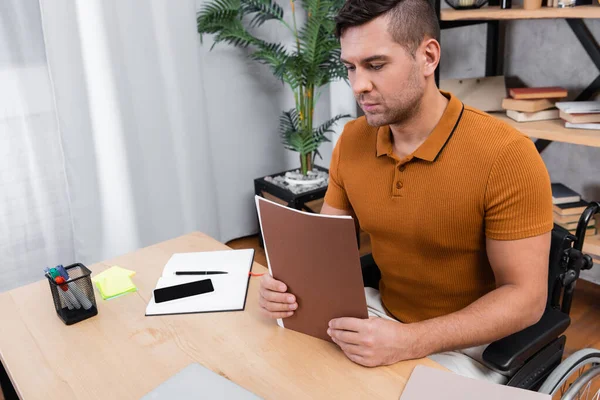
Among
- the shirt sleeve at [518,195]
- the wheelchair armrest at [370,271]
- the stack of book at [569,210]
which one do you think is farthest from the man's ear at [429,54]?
the stack of book at [569,210]

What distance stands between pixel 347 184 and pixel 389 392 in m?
0.57

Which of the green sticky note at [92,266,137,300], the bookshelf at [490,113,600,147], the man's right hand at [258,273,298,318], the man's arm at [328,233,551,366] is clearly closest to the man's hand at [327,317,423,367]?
the man's arm at [328,233,551,366]

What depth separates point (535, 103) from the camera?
2098 millimetres

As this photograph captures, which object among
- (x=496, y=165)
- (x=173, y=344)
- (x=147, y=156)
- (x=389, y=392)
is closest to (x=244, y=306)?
(x=173, y=344)

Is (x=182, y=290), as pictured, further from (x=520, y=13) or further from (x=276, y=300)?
(x=520, y=13)

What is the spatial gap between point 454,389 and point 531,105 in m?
1.51

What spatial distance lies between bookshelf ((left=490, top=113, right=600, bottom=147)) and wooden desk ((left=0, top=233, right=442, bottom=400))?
124 centimetres

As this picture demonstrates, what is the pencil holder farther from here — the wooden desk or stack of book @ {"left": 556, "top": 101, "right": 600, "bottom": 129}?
stack of book @ {"left": 556, "top": 101, "right": 600, "bottom": 129}

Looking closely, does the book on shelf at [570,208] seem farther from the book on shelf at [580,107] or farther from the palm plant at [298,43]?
the palm plant at [298,43]

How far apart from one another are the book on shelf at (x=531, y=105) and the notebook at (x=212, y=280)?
130 cm

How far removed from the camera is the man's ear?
120 centimetres

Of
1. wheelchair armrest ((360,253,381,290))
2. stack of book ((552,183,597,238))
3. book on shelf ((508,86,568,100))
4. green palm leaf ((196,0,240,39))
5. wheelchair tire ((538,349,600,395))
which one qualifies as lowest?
stack of book ((552,183,597,238))

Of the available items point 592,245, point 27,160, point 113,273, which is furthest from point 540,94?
point 27,160

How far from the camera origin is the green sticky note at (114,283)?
124 cm
